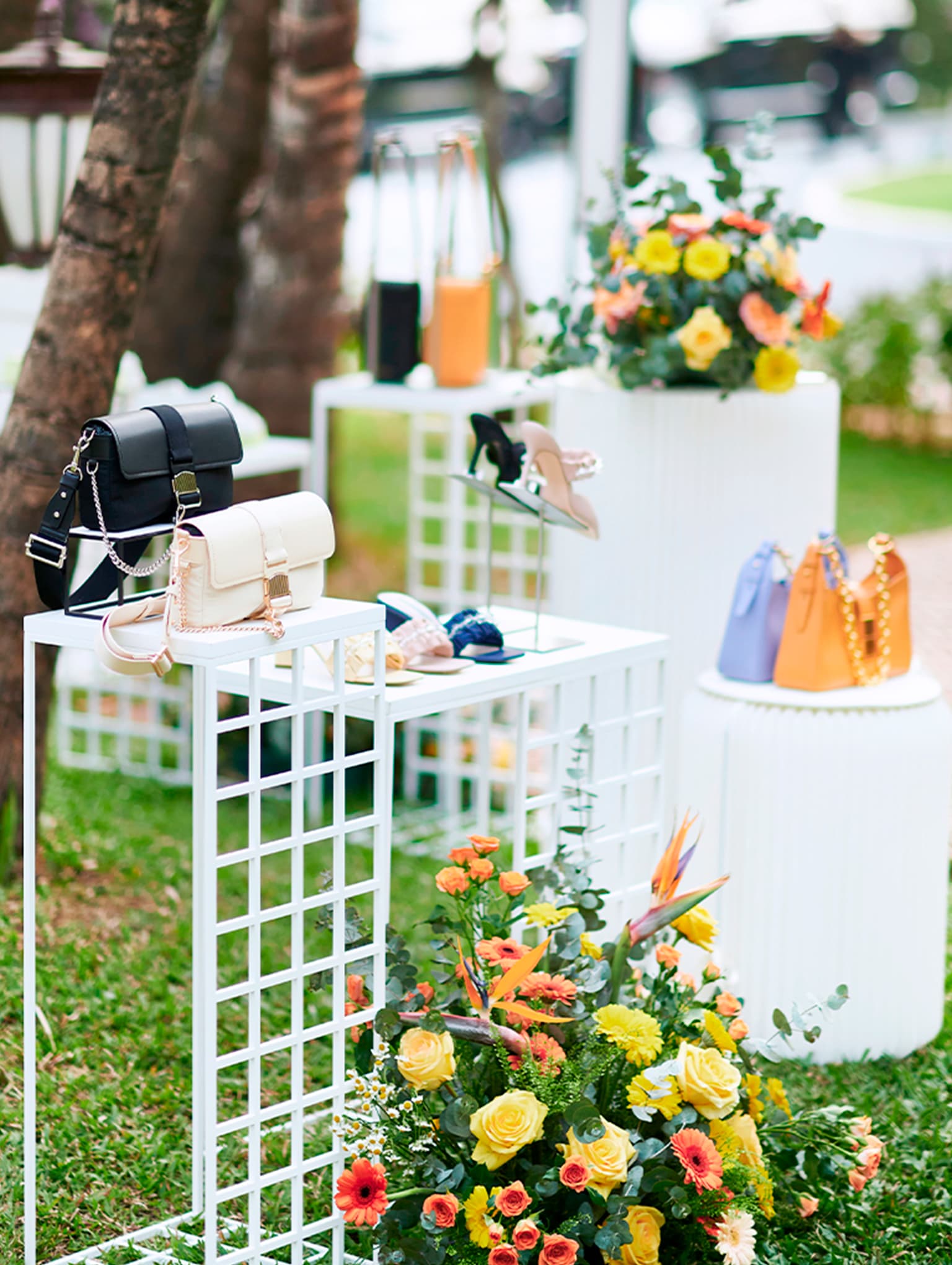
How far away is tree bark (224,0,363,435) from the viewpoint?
5746 millimetres

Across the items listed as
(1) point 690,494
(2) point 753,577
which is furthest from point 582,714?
(2) point 753,577

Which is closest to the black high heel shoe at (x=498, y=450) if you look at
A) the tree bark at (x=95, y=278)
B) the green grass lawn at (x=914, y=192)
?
the tree bark at (x=95, y=278)

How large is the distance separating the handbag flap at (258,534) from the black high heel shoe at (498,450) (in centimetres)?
54

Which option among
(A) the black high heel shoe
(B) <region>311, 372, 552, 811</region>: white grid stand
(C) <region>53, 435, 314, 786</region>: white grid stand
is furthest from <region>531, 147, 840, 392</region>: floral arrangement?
(C) <region>53, 435, 314, 786</region>: white grid stand

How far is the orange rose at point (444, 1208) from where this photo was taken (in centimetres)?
229

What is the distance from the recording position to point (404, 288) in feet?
14.6

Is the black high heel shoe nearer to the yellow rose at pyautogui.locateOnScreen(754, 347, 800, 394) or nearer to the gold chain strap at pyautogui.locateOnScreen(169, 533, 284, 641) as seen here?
the gold chain strap at pyautogui.locateOnScreen(169, 533, 284, 641)

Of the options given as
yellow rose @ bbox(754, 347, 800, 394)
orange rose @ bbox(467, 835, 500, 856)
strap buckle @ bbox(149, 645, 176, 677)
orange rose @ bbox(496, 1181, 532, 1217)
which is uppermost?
yellow rose @ bbox(754, 347, 800, 394)

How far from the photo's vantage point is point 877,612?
3.44 m

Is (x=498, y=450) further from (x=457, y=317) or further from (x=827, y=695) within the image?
(x=457, y=317)

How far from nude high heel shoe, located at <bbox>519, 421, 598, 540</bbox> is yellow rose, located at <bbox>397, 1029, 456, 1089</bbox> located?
3.27ft

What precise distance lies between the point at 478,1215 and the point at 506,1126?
0.41 ft

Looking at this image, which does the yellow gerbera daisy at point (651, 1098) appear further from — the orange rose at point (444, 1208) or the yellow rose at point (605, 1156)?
the orange rose at point (444, 1208)

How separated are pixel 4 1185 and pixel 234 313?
4.39 meters
